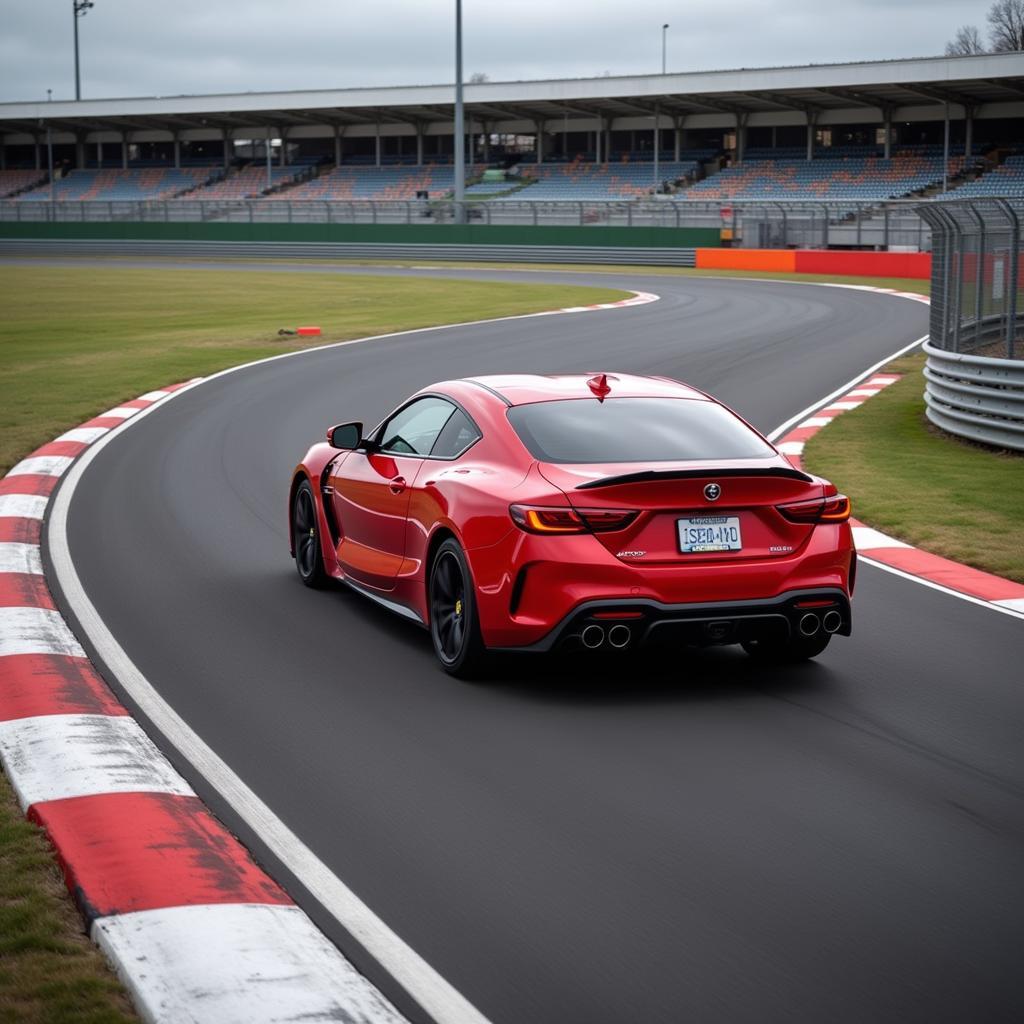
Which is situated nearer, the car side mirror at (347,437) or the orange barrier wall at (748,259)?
the car side mirror at (347,437)

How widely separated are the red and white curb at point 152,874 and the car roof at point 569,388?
7.99 ft

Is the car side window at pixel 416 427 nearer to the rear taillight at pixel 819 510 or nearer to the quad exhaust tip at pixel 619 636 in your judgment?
the quad exhaust tip at pixel 619 636

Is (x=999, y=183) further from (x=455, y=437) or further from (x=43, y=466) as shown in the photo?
(x=455, y=437)

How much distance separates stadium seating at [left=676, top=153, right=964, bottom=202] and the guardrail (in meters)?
49.7

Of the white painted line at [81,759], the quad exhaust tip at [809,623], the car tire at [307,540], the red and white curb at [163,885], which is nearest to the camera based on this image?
the red and white curb at [163,885]

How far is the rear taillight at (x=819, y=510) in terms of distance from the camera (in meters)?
7.05

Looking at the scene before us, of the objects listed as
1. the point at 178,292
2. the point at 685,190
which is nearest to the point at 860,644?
the point at 178,292

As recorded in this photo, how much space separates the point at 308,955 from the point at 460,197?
61010 millimetres

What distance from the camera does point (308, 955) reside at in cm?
427

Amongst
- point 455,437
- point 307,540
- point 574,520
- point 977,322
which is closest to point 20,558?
point 307,540

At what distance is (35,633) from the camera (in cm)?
827

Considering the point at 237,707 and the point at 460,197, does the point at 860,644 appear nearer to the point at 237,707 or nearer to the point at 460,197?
the point at 237,707

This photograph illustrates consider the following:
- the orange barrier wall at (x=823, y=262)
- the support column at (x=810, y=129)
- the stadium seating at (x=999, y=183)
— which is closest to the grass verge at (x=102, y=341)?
the orange barrier wall at (x=823, y=262)

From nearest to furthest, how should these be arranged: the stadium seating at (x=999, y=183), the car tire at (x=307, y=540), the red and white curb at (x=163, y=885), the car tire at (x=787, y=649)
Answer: the red and white curb at (x=163, y=885) < the car tire at (x=787, y=649) < the car tire at (x=307, y=540) < the stadium seating at (x=999, y=183)
